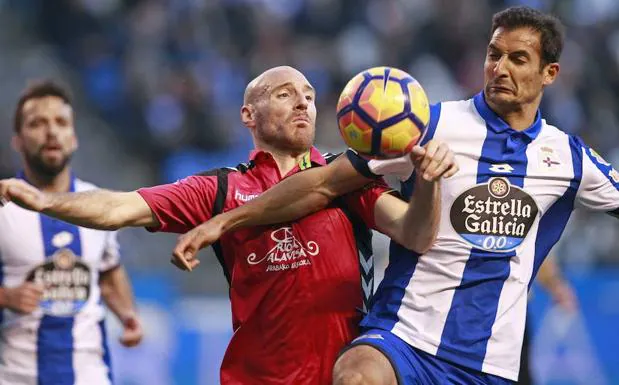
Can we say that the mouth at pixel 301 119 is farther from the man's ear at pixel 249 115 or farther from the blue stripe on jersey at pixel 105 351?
the blue stripe on jersey at pixel 105 351

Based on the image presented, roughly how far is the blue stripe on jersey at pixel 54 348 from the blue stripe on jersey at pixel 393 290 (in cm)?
234

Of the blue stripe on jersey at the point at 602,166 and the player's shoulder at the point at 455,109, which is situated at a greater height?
the player's shoulder at the point at 455,109

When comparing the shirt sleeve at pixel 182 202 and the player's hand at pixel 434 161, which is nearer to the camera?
the player's hand at pixel 434 161

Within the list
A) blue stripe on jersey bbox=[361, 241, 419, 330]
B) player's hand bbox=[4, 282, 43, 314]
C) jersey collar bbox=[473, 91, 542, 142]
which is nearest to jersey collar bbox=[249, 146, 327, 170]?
blue stripe on jersey bbox=[361, 241, 419, 330]

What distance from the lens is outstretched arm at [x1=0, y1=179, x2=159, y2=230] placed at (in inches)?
192

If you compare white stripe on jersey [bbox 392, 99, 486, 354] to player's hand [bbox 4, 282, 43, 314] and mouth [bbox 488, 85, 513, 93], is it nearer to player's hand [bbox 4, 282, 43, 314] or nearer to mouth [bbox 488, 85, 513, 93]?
mouth [bbox 488, 85, 513, 93]

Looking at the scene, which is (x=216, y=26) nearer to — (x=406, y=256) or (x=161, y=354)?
(x=161, y=354)

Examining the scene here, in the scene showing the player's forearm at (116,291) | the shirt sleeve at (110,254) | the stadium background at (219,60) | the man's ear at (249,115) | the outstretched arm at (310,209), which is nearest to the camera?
the outstretched arm at (310,209)

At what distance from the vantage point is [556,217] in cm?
560

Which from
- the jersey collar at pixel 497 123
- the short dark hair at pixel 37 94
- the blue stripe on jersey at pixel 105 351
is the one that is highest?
the short dark hair at pixel 37 94

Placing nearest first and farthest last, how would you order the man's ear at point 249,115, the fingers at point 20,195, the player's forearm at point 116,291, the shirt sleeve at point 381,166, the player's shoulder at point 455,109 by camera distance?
the fingers at point 20,195 → the shirt sleeve at point 381,166 → the player's shoulder at point 455,109 → the man's ear at point 249,115 → the player's forearm at point 116,291

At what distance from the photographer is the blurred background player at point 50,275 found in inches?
278

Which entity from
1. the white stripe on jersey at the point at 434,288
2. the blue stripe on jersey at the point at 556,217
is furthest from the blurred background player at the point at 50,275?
the blue stripe on jersey at the point at 556,217

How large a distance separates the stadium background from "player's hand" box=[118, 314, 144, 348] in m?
5.37
